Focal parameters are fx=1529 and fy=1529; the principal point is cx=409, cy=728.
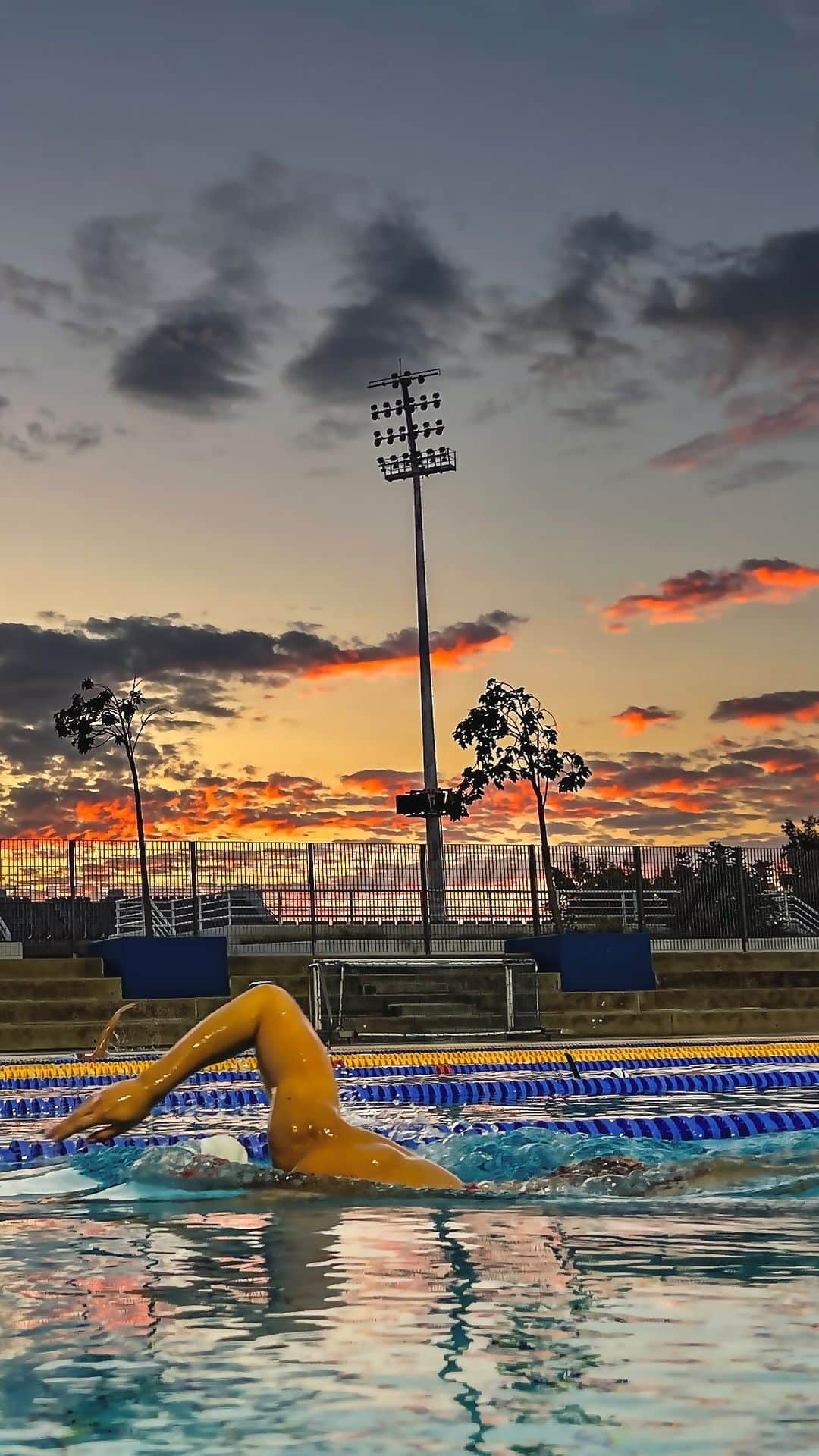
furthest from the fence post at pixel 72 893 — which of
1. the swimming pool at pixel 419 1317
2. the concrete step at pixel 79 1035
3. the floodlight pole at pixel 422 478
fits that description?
the swimming pool at pixel 419 1317

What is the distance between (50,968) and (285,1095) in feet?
49.2

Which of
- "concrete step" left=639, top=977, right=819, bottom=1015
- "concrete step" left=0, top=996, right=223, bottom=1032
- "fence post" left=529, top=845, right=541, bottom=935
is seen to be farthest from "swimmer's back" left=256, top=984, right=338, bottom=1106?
"fence post" left=529, top=845, right=541, bottom=935

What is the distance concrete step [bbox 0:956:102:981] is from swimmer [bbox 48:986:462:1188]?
555 inches

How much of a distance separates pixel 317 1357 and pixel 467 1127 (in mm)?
5375

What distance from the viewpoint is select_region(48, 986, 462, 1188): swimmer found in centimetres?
414

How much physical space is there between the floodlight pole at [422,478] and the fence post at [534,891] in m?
2.39

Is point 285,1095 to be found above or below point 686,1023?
above

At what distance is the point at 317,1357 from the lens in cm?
262

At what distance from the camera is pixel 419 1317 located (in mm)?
2963

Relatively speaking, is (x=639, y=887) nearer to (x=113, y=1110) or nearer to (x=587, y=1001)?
(x=587, y=1001)

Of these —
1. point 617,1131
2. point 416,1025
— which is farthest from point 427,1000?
point 617,1131

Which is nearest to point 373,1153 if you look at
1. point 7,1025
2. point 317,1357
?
point 317,1357

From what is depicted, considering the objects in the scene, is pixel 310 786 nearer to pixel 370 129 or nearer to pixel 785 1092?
pixel 370 129

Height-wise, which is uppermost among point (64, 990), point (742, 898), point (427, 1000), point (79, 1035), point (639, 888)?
point (639, 888)
